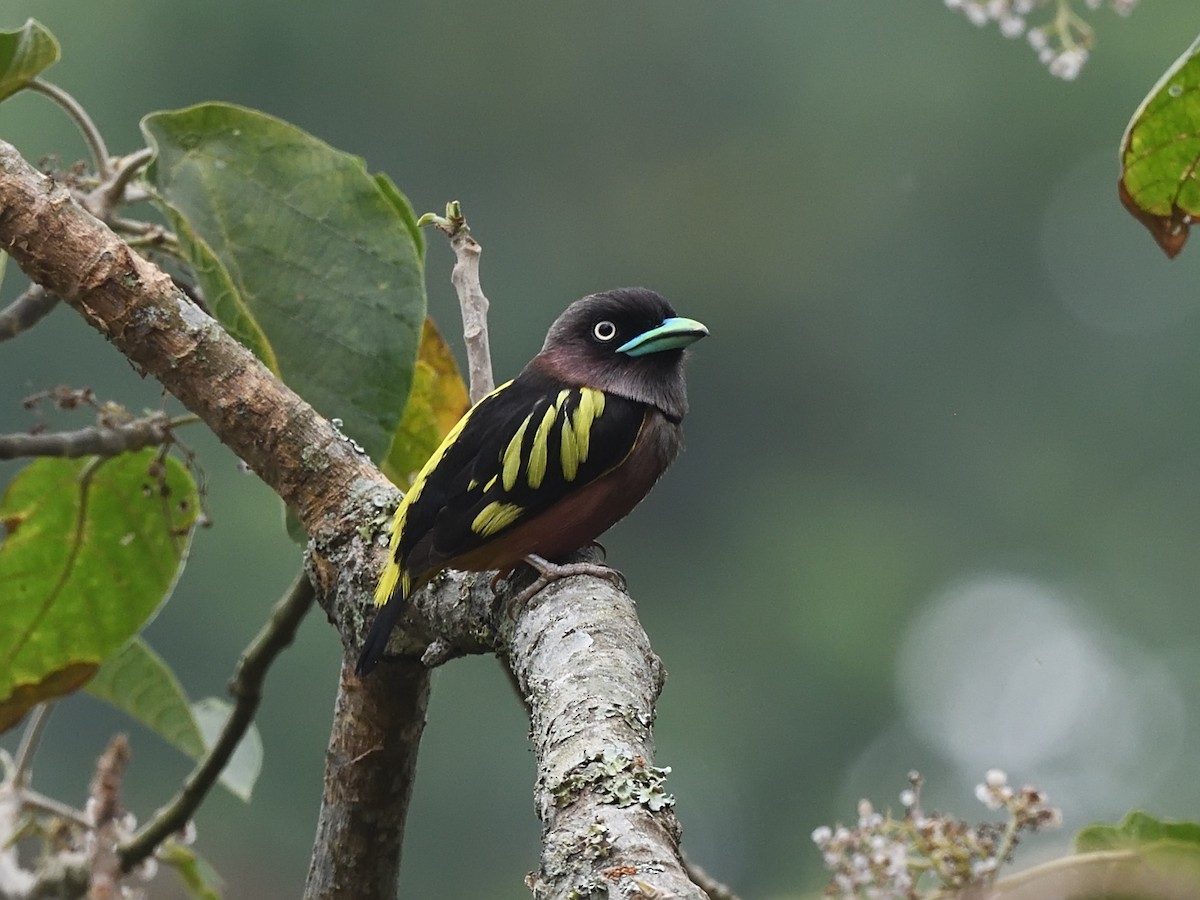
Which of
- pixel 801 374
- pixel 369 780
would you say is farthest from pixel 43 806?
pixel 801 374

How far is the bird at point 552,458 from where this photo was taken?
207cm

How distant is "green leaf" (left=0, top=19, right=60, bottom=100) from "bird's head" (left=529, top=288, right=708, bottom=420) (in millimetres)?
891

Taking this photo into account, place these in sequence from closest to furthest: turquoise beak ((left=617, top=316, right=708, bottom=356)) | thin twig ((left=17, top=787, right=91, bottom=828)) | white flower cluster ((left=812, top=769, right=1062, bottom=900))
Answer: white flower cluster ((left=812, top=769, right=1062, bottom=900)) → thin twig ((left=17, top=787, right=91, bottom=828)) → turquoise beak ((left=617, top=316, right=708, bottom=356))

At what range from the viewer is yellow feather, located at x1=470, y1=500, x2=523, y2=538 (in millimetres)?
2158

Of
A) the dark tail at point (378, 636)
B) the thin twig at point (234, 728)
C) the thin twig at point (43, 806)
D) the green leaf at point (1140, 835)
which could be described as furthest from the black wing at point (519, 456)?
the green leaf at point (1140, 835)

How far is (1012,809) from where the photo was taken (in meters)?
1.76

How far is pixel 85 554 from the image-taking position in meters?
2.62

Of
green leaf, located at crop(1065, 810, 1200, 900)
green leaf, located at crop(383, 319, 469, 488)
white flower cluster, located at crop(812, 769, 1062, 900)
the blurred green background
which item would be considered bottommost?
green leaf, located at crop(1065, 810, 1200, 900)

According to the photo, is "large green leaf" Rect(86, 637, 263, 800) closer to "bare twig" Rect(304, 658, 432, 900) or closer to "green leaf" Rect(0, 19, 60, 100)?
"bare twig" Rect(304, 658, 432, 900)

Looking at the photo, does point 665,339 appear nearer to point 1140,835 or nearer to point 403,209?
point 403,209

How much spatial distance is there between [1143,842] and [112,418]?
5.19ft

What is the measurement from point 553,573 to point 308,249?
809 mm

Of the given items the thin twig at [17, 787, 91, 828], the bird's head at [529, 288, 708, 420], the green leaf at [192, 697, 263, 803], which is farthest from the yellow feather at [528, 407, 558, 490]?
the thin twig at [17, 787, 91, 828]

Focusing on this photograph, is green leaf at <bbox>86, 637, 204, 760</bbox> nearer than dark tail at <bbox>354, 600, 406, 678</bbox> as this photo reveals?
No
